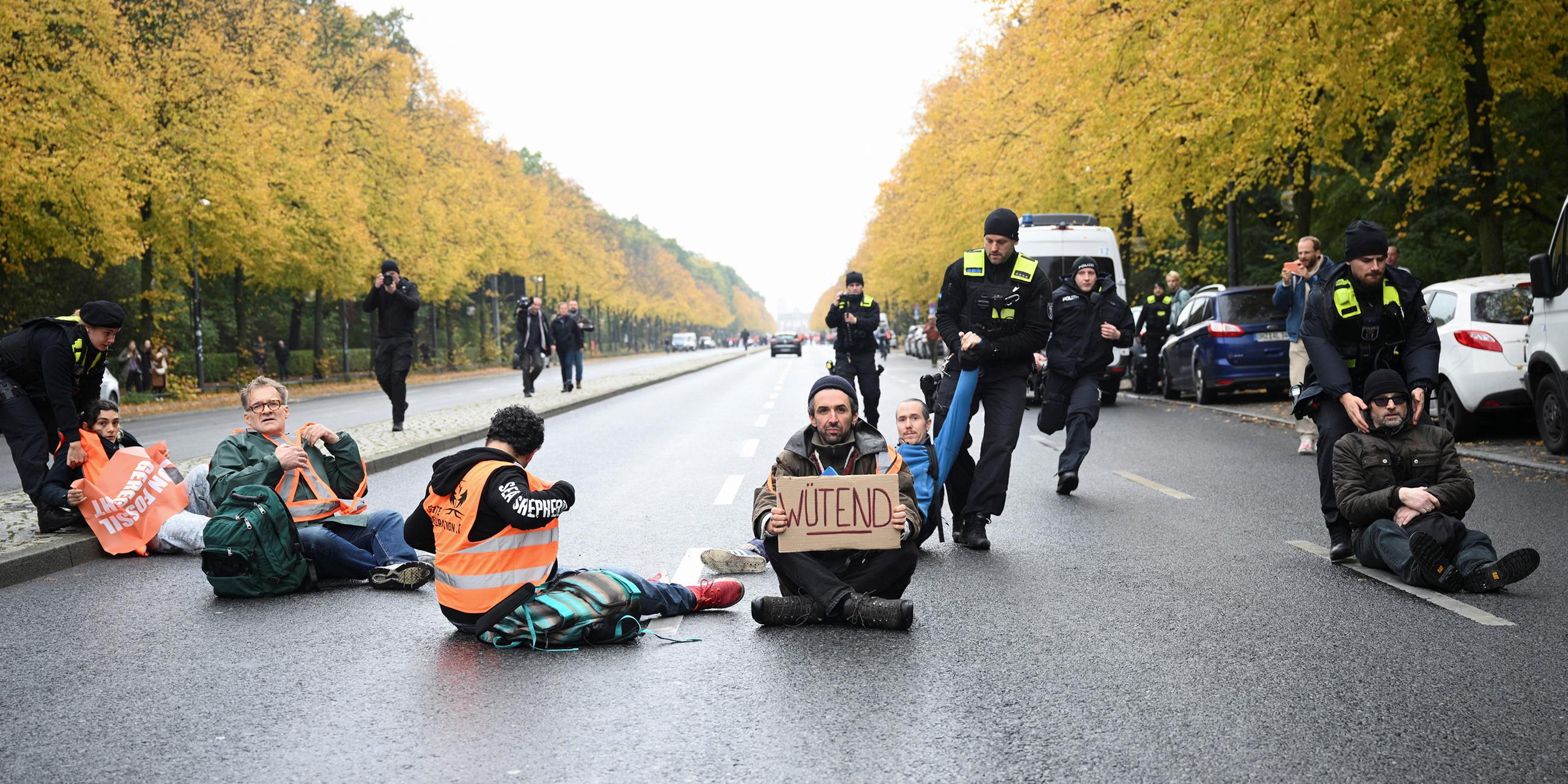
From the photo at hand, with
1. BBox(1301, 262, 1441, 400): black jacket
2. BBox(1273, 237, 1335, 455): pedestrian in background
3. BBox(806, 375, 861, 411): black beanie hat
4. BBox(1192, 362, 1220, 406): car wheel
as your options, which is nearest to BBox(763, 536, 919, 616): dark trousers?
BBox(806, 375, 861, 411): black beanie hat

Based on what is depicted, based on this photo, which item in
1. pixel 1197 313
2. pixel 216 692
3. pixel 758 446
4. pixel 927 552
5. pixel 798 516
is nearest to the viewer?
pixel 216 692

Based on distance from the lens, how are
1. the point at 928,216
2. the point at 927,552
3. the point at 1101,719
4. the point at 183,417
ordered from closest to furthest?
the point at 1101,719 → the point at 927,552 → the point at 183,417 → the point at 928,216

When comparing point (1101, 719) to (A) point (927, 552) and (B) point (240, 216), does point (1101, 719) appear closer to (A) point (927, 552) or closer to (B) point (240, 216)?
(A) point (927, 552)

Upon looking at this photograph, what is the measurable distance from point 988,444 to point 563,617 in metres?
3.24

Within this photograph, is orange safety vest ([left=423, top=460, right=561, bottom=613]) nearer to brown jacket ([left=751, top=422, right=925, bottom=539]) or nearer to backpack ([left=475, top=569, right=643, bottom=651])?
backpack ([left=475, top=569, right=643, bottom=651])

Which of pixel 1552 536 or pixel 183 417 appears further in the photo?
pixel 183 417

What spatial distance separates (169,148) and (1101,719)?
28690mm

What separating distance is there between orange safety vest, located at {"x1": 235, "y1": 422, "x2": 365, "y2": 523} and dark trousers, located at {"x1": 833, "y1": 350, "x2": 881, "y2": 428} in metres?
7.62

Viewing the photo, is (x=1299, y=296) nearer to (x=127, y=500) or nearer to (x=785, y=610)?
(x=785, y=610)

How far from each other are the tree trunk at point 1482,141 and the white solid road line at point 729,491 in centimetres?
1049

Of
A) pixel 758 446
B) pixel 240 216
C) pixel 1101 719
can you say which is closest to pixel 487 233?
pixel 240 216

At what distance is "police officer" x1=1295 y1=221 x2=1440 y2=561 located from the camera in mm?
6883

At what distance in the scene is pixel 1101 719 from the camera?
4.22 meters

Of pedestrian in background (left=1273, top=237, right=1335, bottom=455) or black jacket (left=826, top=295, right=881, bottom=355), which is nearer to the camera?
pedestrian in background (left=1273, top=237, right=1335, bottom=455)
